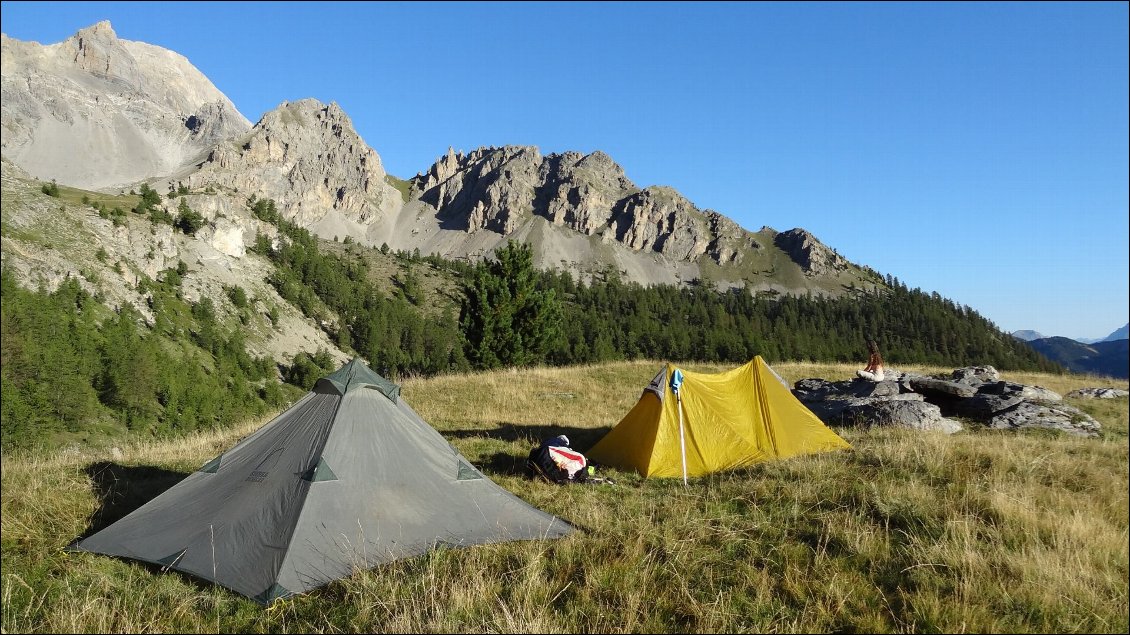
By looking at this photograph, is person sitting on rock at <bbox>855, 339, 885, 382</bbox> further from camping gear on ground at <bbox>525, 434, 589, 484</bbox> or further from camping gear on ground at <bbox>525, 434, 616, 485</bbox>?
camping gear on ground at <bbox>525, 434, 589, 484</bbox>

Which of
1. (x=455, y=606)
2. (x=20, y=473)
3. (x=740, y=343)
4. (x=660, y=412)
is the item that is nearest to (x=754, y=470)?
(x=660, y=412)

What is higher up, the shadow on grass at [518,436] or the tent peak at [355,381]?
Result: the tent peak at [355,381]

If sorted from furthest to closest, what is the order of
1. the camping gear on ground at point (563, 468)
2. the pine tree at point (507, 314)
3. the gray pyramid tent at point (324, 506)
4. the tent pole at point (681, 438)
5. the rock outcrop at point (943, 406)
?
the pine tree at point (507, 314) → the rock outcrop at point (943, 406) → the tent pole at point (681, 438) → the camping gear on ground at point (563, 468) → the gray pyramid tent at point (324, 506)

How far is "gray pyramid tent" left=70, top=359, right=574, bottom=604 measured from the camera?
223 inches

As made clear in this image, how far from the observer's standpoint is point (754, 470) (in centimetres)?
913

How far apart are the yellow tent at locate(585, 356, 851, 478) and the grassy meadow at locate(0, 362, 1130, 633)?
129 centimetres

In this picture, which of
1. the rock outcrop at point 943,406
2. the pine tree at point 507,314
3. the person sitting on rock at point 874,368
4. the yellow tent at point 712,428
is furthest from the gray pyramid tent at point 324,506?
the pine tree at point 507,314

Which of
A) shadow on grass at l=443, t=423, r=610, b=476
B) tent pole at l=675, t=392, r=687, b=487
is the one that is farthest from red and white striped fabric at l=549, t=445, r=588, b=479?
tent pole at l=675, t=392, r=687, b=487

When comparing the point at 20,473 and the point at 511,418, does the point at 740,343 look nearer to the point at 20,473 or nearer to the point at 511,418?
the point at 511,418

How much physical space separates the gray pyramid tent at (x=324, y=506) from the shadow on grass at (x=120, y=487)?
1511mm

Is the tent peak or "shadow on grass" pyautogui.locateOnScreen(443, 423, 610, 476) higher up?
the tent peak

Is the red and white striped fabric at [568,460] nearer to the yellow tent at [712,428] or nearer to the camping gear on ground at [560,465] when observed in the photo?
the camping gear on ground at [560,465]

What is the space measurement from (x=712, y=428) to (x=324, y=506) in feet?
24.6

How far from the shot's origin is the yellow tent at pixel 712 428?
33.8 ft
